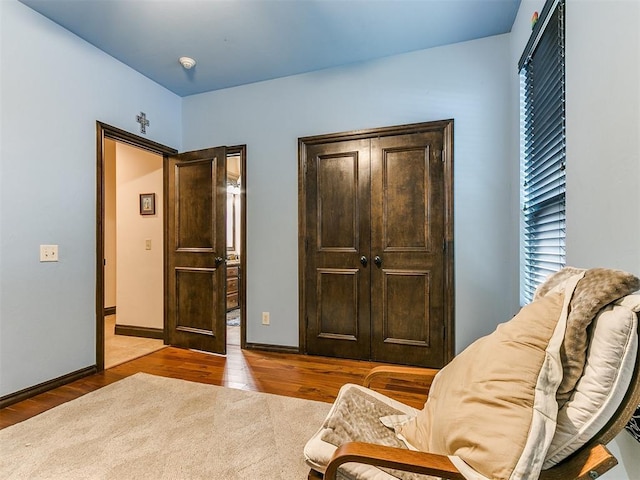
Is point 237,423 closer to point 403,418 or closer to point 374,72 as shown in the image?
point 403,418

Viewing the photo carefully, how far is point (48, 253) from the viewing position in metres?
2.51

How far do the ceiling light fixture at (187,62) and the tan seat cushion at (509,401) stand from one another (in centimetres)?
324

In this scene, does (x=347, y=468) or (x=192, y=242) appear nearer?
(x=347, y=468)

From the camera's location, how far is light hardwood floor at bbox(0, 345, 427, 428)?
7.72ft

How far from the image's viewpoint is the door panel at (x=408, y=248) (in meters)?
2.92

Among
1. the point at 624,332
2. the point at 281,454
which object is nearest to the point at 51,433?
the point at 281,454

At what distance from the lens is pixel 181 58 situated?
303cm

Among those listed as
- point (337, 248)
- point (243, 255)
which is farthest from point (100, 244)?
point (337, 248)

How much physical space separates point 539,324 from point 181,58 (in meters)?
3.35

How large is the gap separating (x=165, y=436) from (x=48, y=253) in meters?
1.64

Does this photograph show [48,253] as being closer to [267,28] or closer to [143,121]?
[143,121]

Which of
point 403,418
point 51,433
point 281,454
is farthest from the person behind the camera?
point 51,433

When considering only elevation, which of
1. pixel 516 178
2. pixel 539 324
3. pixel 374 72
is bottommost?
pixel 539 324

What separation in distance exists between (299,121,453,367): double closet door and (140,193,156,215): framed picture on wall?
183 centimetres
